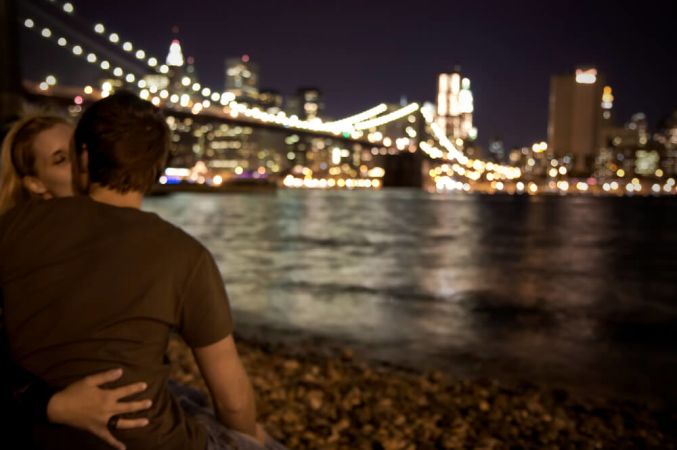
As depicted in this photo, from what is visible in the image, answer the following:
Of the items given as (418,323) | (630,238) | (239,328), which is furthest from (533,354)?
(630,238)

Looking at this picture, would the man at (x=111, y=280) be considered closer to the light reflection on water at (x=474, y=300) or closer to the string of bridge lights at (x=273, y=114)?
the light reflection on water at (x=474, y=300)

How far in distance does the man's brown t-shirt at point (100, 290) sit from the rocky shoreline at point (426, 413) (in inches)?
80.9

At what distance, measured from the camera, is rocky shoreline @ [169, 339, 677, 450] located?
316 cm

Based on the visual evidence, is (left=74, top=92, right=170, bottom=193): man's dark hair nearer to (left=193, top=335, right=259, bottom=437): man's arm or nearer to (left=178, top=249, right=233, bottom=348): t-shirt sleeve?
(left=178, top=249, right=233, bottom=348): t-shirt sleeve

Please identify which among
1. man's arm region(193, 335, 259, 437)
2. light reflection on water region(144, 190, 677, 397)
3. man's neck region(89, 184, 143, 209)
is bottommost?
light reflection on water region(144, 190, 677, 397)

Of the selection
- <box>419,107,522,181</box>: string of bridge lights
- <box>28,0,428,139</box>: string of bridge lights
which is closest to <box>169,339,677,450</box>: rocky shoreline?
<box>28,0,428,139</box>: string of bridge lights

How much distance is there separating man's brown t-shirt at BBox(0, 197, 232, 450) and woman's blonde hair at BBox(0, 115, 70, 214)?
1.54 ft

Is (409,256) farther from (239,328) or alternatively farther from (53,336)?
(53,336)

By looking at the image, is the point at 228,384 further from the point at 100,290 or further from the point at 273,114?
the point at 273,114

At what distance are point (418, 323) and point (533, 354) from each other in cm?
167

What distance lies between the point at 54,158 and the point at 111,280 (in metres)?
0.59

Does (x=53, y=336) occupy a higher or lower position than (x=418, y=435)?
higher

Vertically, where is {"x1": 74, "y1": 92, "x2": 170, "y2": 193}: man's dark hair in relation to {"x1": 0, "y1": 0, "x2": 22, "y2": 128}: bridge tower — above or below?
below

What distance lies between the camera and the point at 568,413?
3930 mm
